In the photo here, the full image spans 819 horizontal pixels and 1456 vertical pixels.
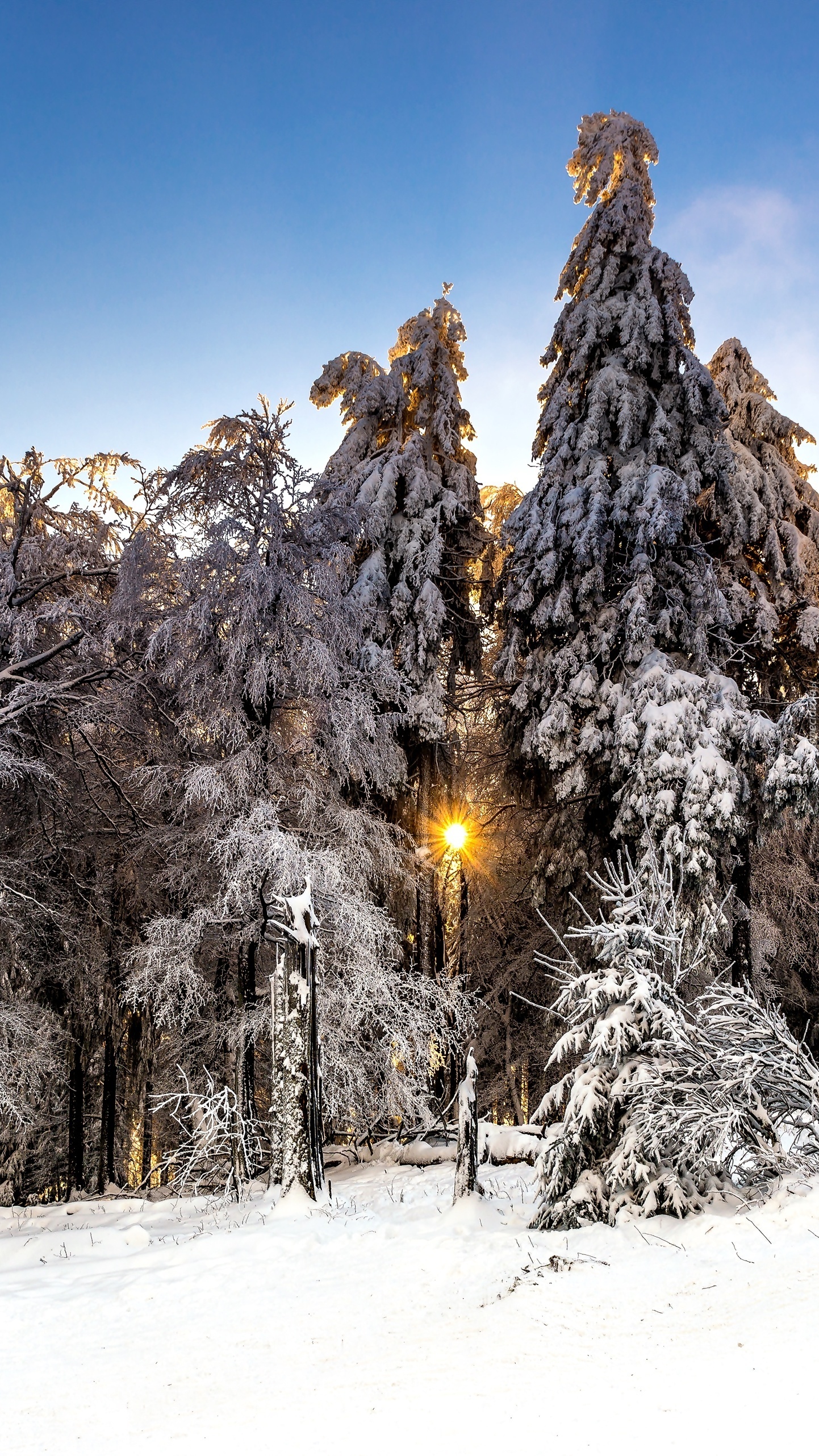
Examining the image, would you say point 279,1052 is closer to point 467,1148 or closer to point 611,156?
point 467,1148

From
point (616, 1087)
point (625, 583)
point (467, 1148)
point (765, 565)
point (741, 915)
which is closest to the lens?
point (616, 1087)

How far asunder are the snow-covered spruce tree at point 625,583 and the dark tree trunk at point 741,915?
67 cm

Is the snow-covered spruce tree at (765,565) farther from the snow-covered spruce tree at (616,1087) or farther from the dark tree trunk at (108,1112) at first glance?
the dark tree trunk at (108,1112)

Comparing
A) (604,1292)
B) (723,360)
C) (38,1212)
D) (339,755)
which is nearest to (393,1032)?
(339,755)

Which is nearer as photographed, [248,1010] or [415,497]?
[248,1010]

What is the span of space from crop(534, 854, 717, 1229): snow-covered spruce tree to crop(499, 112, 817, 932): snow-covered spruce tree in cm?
527

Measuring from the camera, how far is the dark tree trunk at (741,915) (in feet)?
43.5

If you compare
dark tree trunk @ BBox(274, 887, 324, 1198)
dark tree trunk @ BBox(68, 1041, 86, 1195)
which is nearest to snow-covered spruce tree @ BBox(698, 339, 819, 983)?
dark tree trunk @ BBox(274, 887, 324, 1198)

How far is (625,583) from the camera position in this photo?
47.8ft

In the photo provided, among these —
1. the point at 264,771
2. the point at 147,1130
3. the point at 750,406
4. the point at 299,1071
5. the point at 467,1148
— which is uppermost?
the point at 750,406

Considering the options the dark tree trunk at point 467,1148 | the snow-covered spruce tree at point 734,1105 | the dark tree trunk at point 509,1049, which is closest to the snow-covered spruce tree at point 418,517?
the dark tree trunk at point 509,1049

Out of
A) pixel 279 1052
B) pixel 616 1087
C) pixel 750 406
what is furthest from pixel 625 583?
pixel 616 1087

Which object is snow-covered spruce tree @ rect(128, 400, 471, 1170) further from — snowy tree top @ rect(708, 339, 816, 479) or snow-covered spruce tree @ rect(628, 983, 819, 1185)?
snowy tree top @ rect(708, 339, 816, 479)

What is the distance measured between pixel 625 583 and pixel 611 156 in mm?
7622
